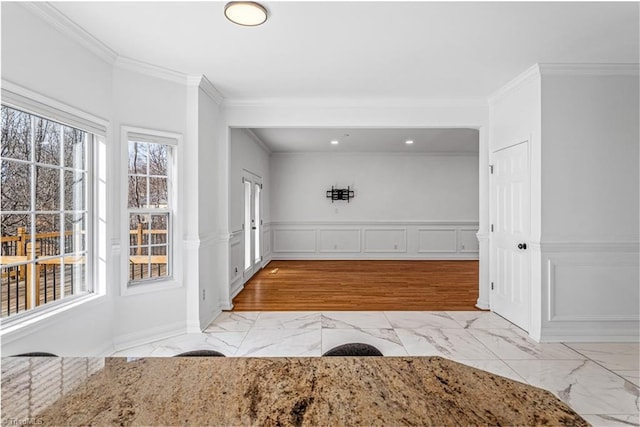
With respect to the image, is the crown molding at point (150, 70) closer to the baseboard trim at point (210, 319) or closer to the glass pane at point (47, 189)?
the glass pane at point (47, 189)

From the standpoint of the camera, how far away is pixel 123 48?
2.95 m

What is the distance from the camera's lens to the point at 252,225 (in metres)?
6.54

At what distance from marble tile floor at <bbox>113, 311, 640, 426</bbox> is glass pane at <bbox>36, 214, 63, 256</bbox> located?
1112 mm

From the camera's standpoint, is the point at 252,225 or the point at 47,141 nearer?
the point at 47,141

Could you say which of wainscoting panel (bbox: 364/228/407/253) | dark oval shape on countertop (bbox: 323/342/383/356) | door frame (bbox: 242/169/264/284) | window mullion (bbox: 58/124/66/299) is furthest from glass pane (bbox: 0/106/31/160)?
wainscoting panel (bbox: 364/228/407/253)

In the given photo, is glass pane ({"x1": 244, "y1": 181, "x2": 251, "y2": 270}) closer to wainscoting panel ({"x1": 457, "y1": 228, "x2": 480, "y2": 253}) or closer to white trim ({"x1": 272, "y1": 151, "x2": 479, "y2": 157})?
white trim ({"x1": 272, "y1": 151, "x2": 479, "y2": 157})

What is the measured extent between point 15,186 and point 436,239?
7.88 metres

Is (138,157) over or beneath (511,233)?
over

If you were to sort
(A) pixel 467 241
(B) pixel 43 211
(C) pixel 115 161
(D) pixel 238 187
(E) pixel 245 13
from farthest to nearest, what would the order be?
(A) pixel 467 241
(D) pixel 238 187
(C) pixel 115 161
(B) pixel 43 211
(E) pixel 245 13

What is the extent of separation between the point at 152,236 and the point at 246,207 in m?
2.71

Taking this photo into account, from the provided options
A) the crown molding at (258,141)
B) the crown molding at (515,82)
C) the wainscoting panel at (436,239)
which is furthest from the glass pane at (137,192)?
the wainscoting panel at (436,239)

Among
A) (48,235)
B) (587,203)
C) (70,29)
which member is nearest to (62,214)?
(48,235)

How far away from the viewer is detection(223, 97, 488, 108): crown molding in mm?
4289

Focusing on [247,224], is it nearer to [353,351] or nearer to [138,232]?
[138,232]
